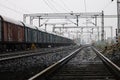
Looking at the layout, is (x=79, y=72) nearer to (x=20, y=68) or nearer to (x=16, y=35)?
(x=20, y=68)

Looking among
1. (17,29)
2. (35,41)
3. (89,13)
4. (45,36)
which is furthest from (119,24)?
(89,13)

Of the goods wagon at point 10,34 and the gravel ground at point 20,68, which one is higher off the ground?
the goods wagon at point 10,34

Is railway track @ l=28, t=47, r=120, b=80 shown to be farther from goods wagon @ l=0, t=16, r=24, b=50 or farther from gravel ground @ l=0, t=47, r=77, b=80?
goods wagon @ l=0, t=16, r=24, b=50

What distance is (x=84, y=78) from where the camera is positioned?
9398 mm

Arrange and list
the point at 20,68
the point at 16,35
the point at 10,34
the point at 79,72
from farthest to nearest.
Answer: the point at 16,35 < the point at 10,34 < the point at 20,68 < the point at 79,72

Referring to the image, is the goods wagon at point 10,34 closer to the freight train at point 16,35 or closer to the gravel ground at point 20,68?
the freight train at point 16,35

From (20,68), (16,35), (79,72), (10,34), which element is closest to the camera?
(79,72)

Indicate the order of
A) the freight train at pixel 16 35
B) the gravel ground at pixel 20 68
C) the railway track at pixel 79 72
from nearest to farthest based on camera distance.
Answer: the railway track at pixel 79 72
the gravel ground at pixel 20 68
the freight train at pixel 16 35

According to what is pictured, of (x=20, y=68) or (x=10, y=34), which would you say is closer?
(x=20, y=68)

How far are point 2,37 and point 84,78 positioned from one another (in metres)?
17.9

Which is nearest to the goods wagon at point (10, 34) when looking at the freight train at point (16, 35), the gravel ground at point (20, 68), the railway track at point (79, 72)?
the freight train at point (16, 35)

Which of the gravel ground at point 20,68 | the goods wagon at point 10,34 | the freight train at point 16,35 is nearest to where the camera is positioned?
the gravel ground at point 20,68

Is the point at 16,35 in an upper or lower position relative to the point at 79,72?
upper

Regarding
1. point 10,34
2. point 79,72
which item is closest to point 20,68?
point 79,72
